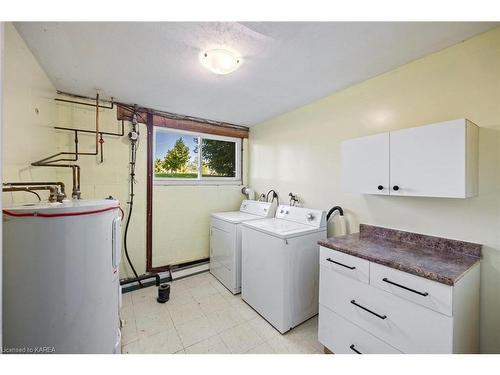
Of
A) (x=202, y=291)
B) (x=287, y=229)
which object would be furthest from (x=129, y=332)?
(x=287, y=229)

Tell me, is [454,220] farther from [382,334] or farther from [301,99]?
[301,99]

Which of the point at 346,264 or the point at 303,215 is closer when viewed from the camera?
the point at 346,264

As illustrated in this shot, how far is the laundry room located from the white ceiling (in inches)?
0.6

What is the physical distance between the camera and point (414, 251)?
150cm

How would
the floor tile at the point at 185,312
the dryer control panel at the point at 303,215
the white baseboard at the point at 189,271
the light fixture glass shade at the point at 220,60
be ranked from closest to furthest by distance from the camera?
the light fixture glass shade at the point at 220,60 < the floor tile at the point at 185,312 < the dryer control panel at the point at 303,215 < the white baseboard at the point at 189,271

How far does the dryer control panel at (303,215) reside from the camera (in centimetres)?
222

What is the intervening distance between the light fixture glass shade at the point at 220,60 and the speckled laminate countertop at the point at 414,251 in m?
1.55

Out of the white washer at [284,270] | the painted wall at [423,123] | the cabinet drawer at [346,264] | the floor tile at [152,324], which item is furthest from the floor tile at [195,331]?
the painted wall at [423,123]

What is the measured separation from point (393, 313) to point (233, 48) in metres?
2.00

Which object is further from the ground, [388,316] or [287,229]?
[287,229]

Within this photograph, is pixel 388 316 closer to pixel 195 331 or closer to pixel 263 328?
pixel 263 328

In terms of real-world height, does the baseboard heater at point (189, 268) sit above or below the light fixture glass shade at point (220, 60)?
below

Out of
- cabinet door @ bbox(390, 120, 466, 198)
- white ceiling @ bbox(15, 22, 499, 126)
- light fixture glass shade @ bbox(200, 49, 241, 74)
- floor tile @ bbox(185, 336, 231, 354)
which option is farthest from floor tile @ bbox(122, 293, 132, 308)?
cabinet door @ bbox(390, 120, 466, 198)

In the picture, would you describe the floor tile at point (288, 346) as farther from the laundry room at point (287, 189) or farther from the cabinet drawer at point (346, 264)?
the cabinet drawer at point (346, 264)
